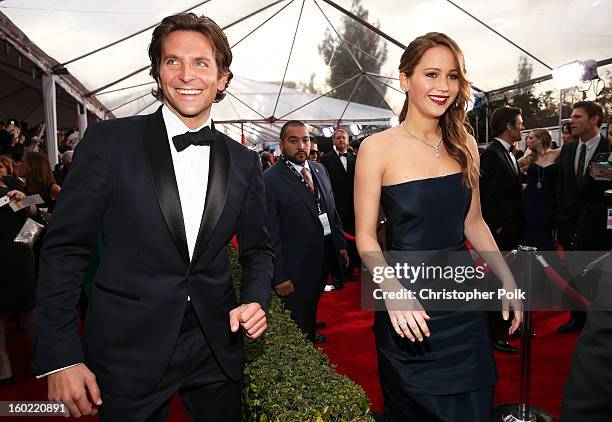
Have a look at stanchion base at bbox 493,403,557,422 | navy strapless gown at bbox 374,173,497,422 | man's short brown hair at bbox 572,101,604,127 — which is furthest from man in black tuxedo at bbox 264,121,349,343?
man's short brown hair at bbox 572,101,604,127

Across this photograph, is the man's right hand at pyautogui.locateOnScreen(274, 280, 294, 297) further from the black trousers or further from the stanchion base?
the black trousers

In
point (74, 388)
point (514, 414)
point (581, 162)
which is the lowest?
point (514, 414)

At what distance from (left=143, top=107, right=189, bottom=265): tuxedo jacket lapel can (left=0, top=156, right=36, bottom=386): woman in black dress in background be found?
11.3 feet

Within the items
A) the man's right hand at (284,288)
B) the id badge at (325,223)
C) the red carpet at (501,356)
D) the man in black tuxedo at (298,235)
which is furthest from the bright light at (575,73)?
the man's right hand at (284,288)

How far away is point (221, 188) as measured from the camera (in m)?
1.84

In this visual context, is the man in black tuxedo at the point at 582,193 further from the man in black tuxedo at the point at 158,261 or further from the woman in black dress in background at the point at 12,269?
the woman in black dress in background at the point at 12,269

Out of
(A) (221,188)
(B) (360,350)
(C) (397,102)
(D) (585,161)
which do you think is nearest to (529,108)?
(C) (397,102)

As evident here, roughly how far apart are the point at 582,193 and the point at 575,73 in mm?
4373

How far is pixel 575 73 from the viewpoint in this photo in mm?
8984

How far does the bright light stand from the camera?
8734 millimetres

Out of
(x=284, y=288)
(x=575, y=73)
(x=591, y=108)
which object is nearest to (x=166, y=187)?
(x=284, y=288)

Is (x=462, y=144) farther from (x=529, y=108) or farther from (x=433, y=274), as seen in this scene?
(x=529, y=108)

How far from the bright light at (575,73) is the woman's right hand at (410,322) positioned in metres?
8.52

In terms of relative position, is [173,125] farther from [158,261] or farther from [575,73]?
[575,73]
